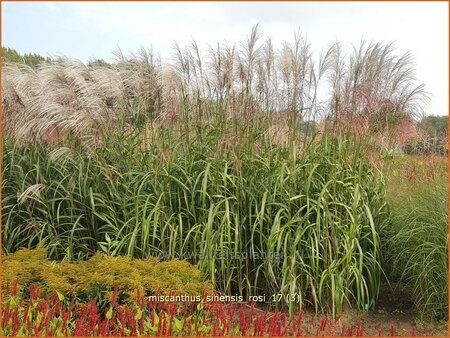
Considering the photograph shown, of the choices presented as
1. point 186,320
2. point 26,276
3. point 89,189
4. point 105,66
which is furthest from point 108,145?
point 186,320

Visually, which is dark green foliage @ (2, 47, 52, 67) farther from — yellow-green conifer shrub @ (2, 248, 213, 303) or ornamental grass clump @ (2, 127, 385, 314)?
yellow-green conifer shrub @ (2, 248, 213, 303)

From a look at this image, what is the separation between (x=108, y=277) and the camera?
150 inches

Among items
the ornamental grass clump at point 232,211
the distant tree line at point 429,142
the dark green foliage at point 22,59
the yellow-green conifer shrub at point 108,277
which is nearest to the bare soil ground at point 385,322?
the ornamental grass clump at point 232,211

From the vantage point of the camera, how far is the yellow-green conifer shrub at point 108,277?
382 centimetres

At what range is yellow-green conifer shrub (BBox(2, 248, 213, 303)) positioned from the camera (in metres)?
3.82

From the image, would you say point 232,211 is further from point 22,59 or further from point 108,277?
point 22,59

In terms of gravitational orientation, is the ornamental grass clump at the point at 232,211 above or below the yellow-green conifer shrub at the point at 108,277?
above

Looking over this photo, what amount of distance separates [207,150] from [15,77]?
261cm

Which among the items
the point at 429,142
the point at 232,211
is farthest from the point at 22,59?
the point at 429,142

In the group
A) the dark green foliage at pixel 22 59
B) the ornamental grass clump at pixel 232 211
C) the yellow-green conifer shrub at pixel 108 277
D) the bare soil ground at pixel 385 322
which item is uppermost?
the dark green foliage at pixel 22 59

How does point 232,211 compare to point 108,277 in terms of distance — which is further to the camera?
point 232,211

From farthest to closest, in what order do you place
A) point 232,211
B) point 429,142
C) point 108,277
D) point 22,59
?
point 22,59 → point 429,142 → point 232,211 → point 108,277

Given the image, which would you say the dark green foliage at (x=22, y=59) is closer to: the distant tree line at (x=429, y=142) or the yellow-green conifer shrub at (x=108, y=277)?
the yellow-green conifer shrub at (x=108, y=277)

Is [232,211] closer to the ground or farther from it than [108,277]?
farther from it
